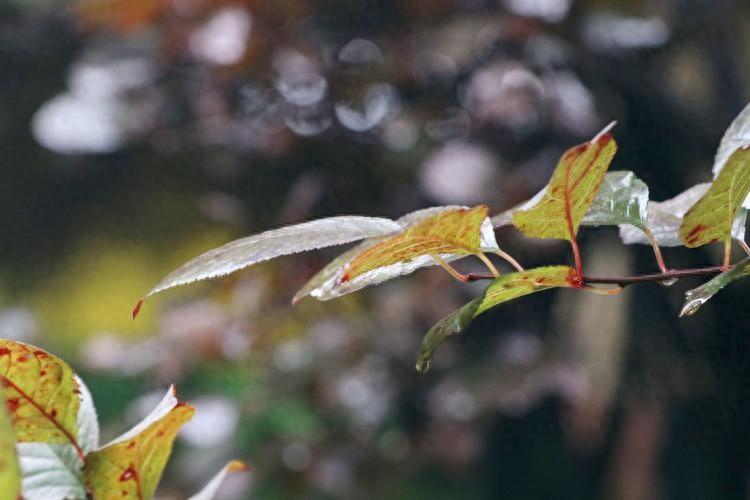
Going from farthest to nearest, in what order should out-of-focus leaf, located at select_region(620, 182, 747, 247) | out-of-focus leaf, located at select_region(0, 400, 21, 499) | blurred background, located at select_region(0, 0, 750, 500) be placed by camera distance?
blurred background, located at select_region(0, 0, 750, 500) < out-of-focus leaf, located at select_region(620, 182, 747, 247) < out-of-focus leaf, located at select_region(0, 400, 21, 499)

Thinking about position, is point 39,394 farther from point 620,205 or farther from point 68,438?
point 620,205

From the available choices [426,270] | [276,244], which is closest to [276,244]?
[276,244]

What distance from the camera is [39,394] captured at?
0.20 m

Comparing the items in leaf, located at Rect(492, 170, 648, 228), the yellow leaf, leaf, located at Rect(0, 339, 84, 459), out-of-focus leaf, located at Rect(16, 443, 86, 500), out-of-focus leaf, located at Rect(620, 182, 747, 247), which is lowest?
out-of-focus leaf, located at Rect(16, 443, 86, 500)

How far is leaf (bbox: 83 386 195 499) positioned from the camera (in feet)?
0.66

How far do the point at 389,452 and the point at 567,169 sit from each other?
32.5 inches

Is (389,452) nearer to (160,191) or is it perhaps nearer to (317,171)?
(317,171)

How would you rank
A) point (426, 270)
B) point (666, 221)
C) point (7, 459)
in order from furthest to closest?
point (426, 270), point (666, 221), point (7, 459)

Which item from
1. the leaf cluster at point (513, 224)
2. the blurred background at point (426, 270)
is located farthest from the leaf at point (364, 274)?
the blurred background at point (426, 270)

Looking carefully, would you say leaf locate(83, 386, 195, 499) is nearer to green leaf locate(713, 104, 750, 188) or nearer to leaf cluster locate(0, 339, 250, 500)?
leaf cluster locate(0, 339, 250, 500)

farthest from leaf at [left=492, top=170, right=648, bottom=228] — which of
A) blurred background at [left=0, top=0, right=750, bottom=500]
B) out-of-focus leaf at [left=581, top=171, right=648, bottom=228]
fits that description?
blurred background at [left=0, top=0, right=750, bottom=500]

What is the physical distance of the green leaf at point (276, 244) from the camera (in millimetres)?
171

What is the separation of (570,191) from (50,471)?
0.14 meters

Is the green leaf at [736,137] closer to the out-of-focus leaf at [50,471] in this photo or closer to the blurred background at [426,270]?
the out-of-focus leaf at [50,471]
